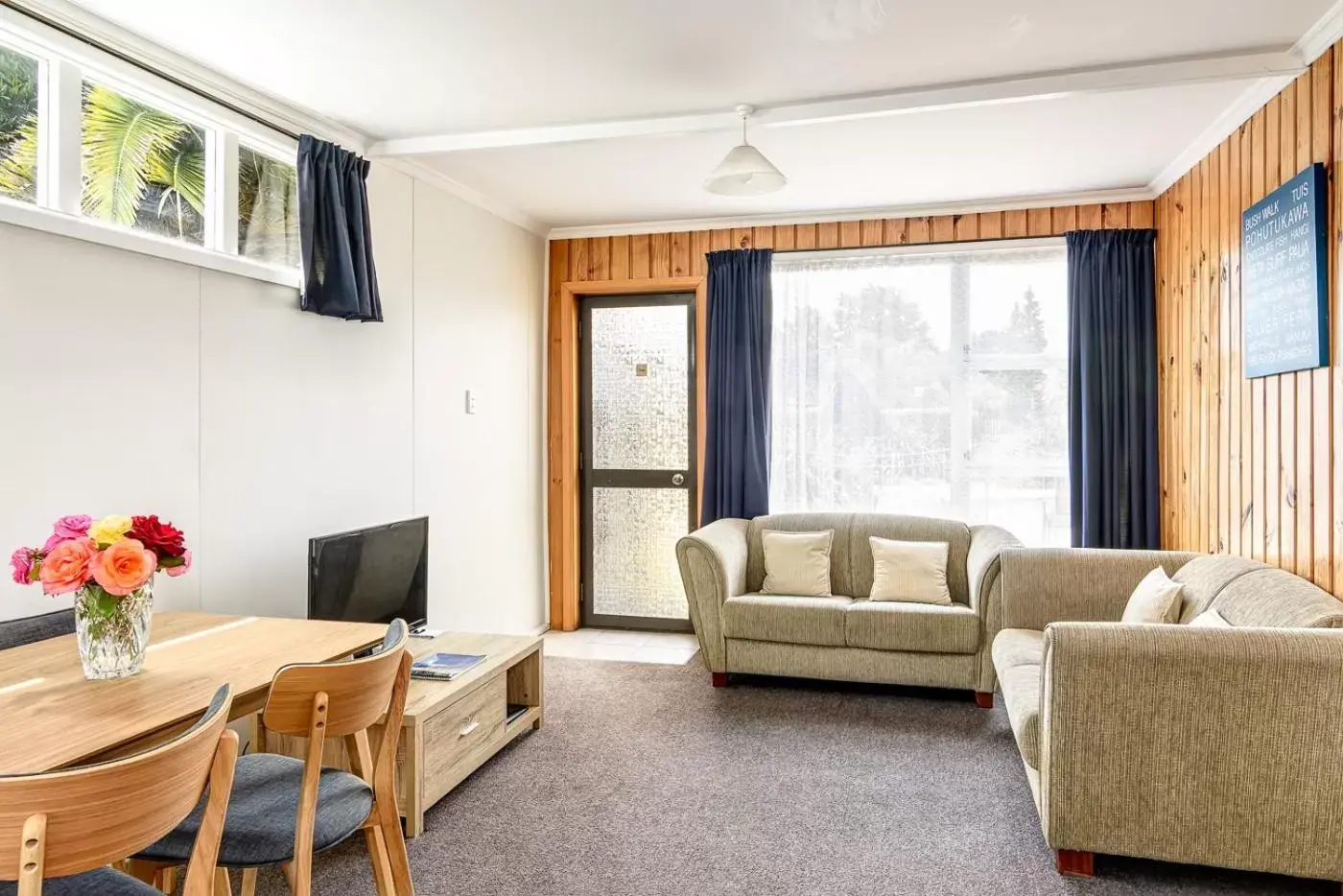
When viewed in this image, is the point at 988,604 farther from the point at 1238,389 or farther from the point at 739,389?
the point at 739,389

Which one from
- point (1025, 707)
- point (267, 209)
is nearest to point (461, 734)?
point (1025, 707)

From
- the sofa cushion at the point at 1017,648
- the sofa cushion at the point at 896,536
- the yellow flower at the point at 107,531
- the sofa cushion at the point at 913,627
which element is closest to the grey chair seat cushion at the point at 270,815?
the yellow flower at the point at 107,531

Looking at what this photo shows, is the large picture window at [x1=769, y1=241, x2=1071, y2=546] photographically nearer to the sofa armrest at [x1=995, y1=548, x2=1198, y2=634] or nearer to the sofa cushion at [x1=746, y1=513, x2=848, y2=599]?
the sofa cushion at [x1=746, y1=513, x2=848, y2=599]

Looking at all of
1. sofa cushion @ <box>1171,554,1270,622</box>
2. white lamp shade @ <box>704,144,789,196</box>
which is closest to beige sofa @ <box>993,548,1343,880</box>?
sofa cushion @ <box>1171,554,1270,622</box>

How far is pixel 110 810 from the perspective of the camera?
1.23 metres

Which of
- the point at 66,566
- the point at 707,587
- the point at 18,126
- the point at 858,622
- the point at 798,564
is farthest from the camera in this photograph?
the point at 798,564

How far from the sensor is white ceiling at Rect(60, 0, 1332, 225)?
265cm

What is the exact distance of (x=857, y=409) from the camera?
17.0 feet

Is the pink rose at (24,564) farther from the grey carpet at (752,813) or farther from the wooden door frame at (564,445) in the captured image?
the wooden door frame at (564,445)

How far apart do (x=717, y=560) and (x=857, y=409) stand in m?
1.45

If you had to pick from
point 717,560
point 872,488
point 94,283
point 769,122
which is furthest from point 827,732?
point 94,283

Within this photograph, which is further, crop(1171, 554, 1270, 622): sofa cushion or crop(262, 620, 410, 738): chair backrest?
crop(1171, 554, 1270, 622): sofa cushion

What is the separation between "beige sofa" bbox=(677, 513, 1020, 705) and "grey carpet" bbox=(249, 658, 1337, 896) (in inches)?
6.8

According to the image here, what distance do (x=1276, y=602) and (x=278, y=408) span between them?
347cm
